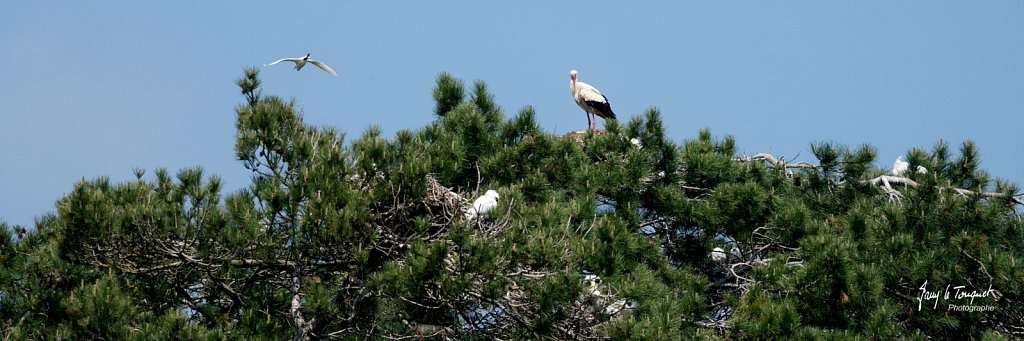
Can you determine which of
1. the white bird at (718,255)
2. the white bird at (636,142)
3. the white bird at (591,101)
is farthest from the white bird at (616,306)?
the white bird at (591,101)

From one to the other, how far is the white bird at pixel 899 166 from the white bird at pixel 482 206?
5.18 meters

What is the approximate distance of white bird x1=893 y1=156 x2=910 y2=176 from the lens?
12.3 meters

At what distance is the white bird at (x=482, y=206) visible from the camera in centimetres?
830

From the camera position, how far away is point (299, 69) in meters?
11.5

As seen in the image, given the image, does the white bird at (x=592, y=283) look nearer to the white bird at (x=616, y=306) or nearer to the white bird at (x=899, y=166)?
the white bird at (x=616, y=306)

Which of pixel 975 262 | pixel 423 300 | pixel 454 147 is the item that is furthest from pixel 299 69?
pixel 975 262

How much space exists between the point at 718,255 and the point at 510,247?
3.54m

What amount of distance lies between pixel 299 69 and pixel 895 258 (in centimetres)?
534

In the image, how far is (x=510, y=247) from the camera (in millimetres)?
7863

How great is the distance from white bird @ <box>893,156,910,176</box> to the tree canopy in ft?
2.37

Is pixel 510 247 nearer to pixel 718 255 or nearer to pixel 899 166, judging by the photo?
pixel 718 255

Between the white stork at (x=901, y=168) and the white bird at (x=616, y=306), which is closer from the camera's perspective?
the white bird at (x=616, y=306)

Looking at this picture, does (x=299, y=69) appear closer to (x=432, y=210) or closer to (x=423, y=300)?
(x=432, y=210)

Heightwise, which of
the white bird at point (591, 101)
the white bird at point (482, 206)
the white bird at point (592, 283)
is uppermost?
the white bird at point (591, 101)
